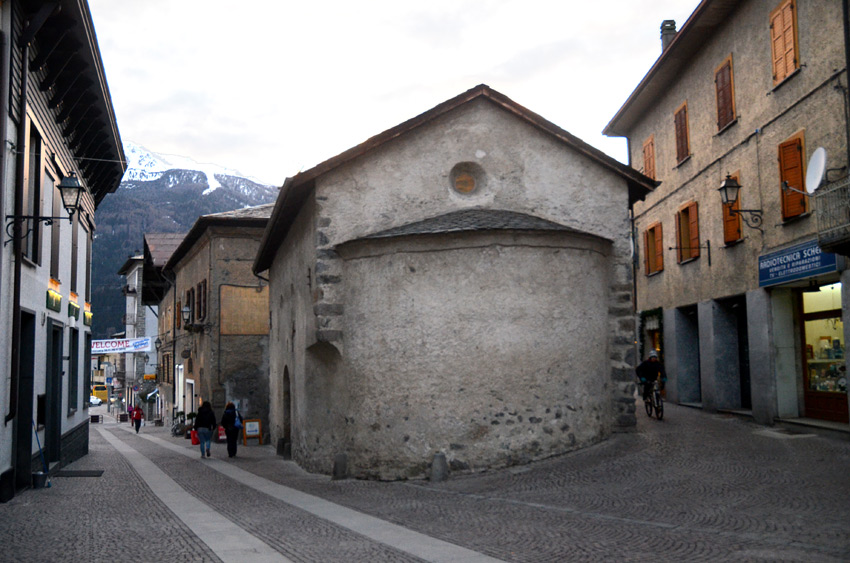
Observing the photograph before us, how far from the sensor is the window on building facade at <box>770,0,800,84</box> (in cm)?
1447

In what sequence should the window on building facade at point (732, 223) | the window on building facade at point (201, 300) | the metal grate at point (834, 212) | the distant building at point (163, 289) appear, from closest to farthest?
the metal grate at point (834, 212)
the window on building facade at point (732, 223)
the window on building facade at point (201, 300)
the distant building at point (163, 289)

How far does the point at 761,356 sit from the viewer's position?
16.4m

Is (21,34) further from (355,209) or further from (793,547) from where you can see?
(793,547)

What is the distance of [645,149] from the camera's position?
24281 millimetres

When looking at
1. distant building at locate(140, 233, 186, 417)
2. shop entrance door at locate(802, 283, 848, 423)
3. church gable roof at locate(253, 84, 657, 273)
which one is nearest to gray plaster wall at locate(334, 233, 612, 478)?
church gable roof at locate(253, 84, 657, 273)

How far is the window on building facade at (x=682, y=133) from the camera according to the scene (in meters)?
20.5

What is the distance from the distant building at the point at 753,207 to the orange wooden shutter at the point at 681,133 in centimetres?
5

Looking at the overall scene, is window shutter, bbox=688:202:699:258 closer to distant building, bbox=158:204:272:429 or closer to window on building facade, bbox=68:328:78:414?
distant building, bbox=158:204:272:429

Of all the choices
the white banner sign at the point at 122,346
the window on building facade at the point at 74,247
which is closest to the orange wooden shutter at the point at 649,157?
the window on building facade at the point at 74,247

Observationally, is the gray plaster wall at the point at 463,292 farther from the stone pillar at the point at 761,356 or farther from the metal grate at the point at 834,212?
the metal grate at the point at 834,212

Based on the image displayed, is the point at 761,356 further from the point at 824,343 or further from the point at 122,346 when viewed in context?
the point at 122,346

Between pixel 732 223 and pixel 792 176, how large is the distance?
2937 mm

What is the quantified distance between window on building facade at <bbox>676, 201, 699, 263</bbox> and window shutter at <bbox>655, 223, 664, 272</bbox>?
4.34 ft

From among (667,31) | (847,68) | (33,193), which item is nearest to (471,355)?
(847,68)
